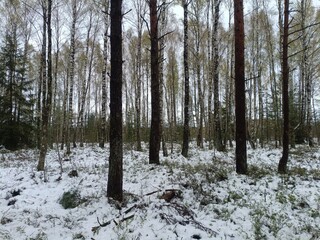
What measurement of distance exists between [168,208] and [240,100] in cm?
427

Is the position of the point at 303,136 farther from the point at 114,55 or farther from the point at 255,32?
the point at 114,55

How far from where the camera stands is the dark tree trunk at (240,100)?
8164 mm

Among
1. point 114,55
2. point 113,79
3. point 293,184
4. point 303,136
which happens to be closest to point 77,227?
point 113,79

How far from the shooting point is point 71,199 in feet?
20.5

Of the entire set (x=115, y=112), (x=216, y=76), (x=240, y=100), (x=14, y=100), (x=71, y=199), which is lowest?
(x=71, y=199)

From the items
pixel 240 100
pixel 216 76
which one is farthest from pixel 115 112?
pixel 216 76

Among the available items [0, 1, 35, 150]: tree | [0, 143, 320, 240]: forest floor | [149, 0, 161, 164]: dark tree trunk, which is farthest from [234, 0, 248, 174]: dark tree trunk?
[0, 1, 35, 150]: tree

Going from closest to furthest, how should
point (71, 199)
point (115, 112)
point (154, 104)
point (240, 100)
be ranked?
point (115, 112)
point (71, 199)
point (240, 100)
point (154, 104)

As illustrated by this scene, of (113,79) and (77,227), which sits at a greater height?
(113,79)

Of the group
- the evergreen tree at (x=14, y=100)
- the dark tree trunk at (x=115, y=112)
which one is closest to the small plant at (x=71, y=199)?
the dark tree trunk at (x=115, y=112)

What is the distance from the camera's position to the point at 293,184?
699cm

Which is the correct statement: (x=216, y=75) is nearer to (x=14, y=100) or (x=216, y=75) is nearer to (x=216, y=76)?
(x=216, y=76)

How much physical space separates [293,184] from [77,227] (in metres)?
5.33

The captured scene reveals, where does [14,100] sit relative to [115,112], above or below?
above
